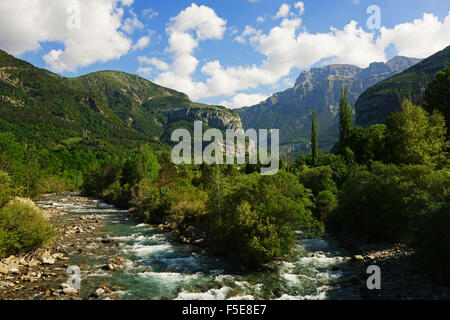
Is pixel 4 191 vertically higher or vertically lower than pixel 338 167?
lower

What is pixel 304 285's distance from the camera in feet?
62.3

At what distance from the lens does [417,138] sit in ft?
130

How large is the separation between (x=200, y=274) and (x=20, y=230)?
1493 cm

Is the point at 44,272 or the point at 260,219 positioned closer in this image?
the point at 44,272

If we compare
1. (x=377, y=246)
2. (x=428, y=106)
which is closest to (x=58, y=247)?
(x=377, y=246)

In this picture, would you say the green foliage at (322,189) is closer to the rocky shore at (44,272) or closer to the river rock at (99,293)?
the rocky shore at (44,272)

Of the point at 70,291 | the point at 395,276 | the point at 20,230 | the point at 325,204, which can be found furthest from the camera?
the point at 325,204

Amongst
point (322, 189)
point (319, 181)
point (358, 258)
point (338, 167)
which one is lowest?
point (358, 258)

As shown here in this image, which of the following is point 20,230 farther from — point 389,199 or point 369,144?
point 369,144

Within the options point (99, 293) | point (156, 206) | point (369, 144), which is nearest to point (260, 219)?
point (99, 293)

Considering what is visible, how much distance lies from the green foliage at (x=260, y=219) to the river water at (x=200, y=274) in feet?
Result: 5.54

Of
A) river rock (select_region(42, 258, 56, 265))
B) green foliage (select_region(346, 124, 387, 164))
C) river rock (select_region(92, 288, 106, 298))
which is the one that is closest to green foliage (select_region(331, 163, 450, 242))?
river rock (select_region(92, 288, 106, 298))

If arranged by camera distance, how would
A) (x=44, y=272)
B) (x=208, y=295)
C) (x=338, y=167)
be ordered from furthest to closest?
(x=338, y=167)
(x=44, y=272)
(x=208, y=295)

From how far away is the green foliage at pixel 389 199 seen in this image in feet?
76.8
